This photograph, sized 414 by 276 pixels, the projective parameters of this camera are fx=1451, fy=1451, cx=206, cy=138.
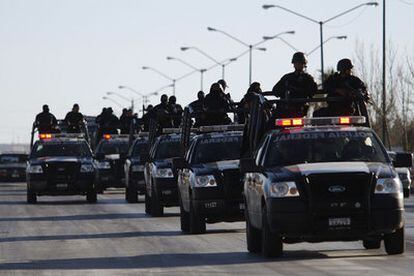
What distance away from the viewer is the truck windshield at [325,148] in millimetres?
18750

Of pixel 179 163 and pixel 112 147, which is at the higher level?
pixel 112 147

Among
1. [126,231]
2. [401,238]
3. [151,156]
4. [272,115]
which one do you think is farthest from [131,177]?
[401,238]

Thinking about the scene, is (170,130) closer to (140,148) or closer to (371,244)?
(140,148)

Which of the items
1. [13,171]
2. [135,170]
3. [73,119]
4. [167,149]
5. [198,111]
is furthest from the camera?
[13,171]

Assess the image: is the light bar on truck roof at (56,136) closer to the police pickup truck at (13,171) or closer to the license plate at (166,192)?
the license plate at (166,192)

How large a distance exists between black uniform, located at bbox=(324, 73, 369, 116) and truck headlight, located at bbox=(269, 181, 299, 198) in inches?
135

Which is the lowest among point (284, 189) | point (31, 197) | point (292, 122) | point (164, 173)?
point (31, 197)

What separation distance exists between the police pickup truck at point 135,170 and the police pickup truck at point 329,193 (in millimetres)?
20798

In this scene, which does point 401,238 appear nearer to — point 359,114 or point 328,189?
point 328,189

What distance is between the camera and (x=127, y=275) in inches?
639

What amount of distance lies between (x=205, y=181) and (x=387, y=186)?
22.6 feet

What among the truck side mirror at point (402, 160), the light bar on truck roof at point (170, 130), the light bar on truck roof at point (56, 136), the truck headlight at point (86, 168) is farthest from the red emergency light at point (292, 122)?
the light bar on truck roof at point (56, 136)

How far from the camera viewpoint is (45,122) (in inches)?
1767

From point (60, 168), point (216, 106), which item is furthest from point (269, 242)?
point (60, 168)
